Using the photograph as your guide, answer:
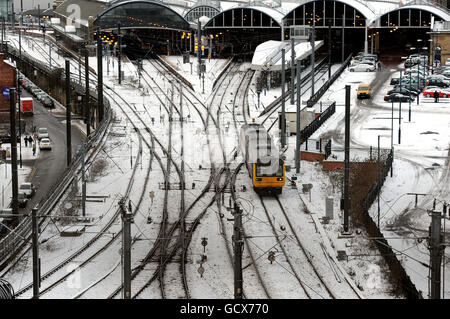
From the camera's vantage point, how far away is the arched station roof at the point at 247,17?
249 feet

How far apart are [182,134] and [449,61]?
31.7 metres

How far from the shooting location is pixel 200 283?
69.8ft

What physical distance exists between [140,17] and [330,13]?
17.7 m

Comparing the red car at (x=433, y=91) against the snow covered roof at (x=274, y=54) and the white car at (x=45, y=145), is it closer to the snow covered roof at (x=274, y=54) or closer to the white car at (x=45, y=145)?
the snow covered roof at (x=274, y=54)

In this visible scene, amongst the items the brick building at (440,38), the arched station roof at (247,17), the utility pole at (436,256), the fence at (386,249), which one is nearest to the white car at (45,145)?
the fence at (386,249)

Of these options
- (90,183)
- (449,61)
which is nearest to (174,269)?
(90,183)

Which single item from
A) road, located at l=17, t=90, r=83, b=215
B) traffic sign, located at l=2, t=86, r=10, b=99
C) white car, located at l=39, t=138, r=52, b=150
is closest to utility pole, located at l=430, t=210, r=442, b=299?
road, located at l=17, t=90, r=83, b=215

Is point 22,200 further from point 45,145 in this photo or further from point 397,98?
point 397,98

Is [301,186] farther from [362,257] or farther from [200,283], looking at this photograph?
[200,283]

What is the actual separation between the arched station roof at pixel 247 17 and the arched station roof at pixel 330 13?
1.88 m

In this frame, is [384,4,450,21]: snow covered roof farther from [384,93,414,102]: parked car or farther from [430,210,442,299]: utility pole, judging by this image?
[430,210,442,299]: utility pole

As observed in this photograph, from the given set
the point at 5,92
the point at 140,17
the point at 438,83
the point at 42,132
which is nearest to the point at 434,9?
the point at 438,83

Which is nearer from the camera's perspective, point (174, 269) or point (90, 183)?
point (174, 269)
